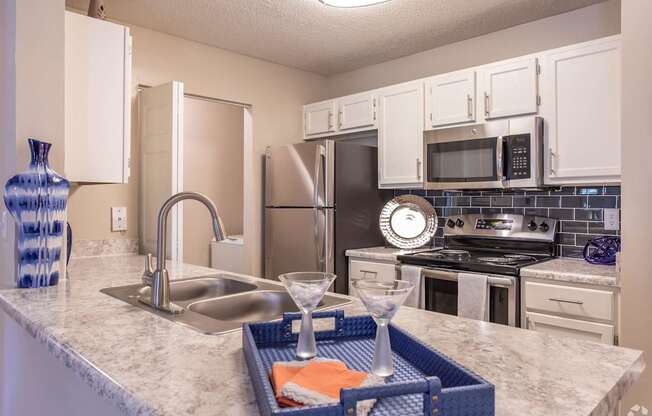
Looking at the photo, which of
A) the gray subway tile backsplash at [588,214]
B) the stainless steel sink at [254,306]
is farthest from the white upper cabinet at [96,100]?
the gray subway tile backsplash at [588,214]

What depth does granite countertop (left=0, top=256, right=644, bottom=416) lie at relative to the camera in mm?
766

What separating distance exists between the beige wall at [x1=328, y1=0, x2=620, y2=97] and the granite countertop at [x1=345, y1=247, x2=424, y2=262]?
1.42m

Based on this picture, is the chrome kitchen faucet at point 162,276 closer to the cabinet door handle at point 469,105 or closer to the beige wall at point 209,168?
the cabinet door handle at point 469,105

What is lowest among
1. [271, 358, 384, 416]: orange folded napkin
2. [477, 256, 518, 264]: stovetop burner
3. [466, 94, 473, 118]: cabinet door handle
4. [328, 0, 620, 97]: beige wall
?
[477, 256, 518, 264]: stovetop burner

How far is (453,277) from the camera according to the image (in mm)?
2701

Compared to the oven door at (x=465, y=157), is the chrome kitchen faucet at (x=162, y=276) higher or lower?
lower

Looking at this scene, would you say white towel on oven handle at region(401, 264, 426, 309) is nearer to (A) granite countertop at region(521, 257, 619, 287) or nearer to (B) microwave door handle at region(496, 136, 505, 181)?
(A) granite countertop at region(521, 257, 619, 287)

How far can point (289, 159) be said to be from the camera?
11.7ft

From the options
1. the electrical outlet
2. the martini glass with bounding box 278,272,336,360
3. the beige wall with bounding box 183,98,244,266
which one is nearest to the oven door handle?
the martini glass with bounding box 278,272,336,360

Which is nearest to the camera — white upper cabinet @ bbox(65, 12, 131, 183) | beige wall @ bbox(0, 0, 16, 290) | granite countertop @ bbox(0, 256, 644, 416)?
granite countertop @ bbox(0, 256, 644, 416)

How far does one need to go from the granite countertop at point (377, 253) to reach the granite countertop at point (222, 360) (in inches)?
66.2

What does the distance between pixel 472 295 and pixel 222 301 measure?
5.03ft

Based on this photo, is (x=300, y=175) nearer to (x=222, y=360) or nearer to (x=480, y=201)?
(x=480, y=201)

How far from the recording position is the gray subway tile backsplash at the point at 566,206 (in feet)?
9.00
